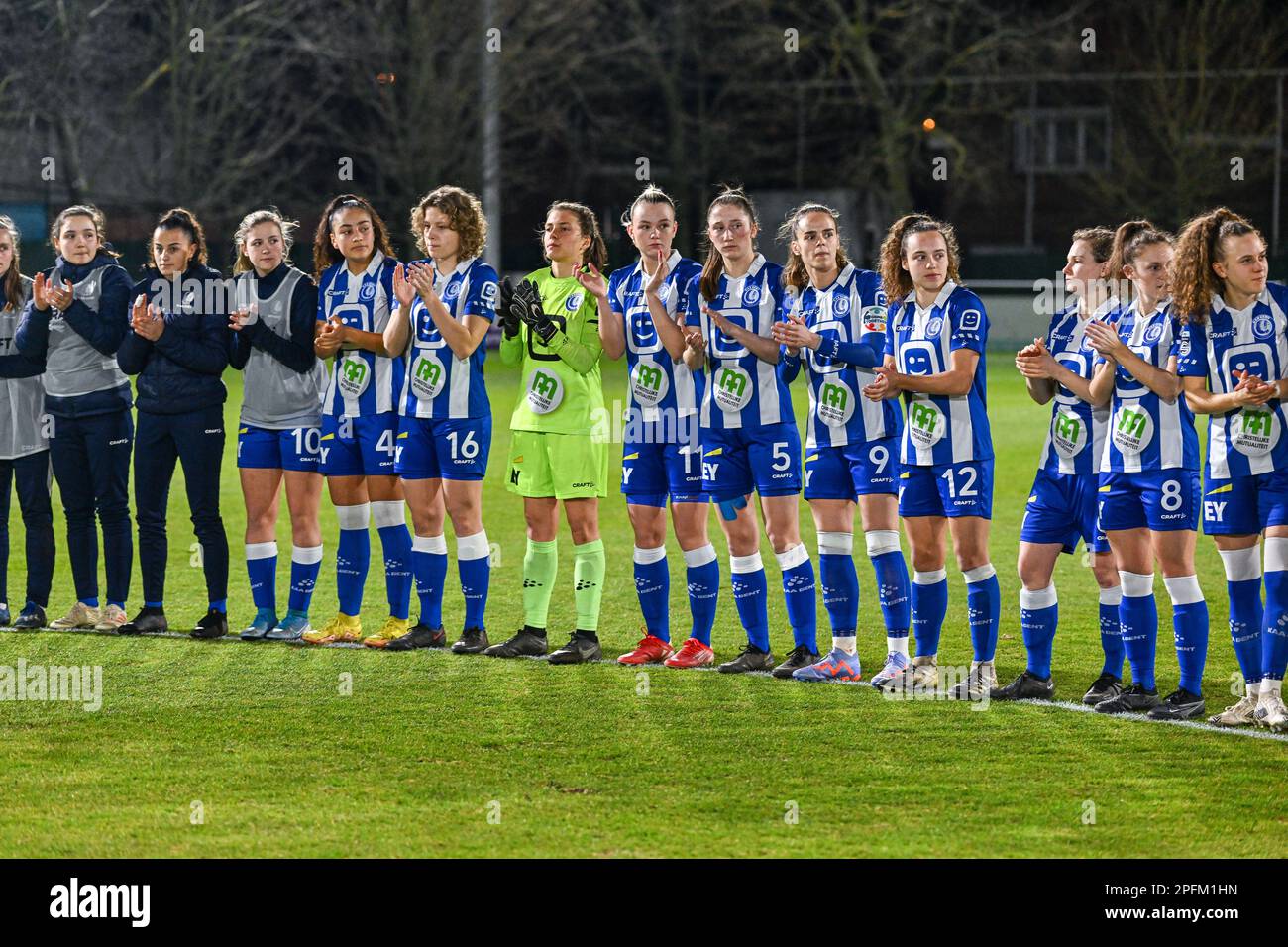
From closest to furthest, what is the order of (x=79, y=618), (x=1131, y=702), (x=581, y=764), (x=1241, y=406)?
(x=581, y=764), (x=1241, y=406), (x=1131, y=702), (x=79, y=618)

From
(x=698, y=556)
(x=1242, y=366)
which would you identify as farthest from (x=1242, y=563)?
(x=698, y=556)

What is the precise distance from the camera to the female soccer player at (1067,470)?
700 cm

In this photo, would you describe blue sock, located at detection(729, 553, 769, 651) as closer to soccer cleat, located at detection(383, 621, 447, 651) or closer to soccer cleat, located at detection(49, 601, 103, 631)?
soccer cleat, located at detection(383, 621, 447, 651)

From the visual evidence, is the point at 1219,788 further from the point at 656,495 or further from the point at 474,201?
the point at 474,201

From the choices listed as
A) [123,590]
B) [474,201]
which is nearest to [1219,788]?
[474,201]

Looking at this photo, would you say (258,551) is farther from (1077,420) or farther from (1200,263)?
(1200,263)

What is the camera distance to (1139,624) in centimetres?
682

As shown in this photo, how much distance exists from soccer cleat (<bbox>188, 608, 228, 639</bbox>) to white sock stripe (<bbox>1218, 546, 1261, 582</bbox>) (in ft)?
15.8

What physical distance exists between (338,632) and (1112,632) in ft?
12.2

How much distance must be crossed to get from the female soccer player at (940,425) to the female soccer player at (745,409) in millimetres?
564

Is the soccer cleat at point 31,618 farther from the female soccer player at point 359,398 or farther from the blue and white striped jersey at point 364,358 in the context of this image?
the blue and white striped jersey at point 364,358

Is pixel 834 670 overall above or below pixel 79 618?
below

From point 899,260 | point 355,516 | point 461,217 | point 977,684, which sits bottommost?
point 977,684

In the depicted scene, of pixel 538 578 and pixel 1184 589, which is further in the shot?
pixel 538 578
